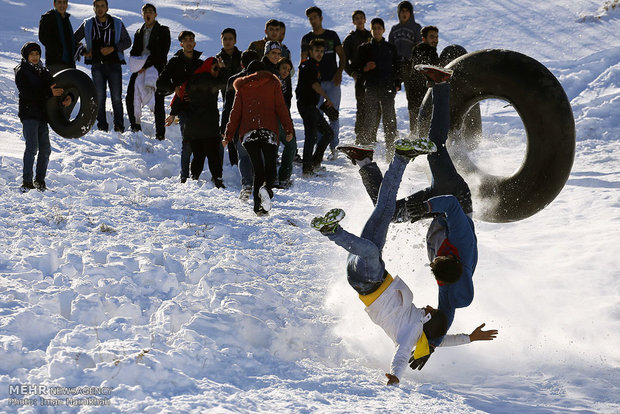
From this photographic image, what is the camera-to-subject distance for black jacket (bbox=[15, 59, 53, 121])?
7.45m

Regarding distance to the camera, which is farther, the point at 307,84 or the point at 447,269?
the point at 307,84

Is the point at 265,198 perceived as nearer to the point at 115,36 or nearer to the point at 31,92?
the point at 31,92

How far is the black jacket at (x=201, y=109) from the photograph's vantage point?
8.49m

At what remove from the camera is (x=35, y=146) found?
24.7ft

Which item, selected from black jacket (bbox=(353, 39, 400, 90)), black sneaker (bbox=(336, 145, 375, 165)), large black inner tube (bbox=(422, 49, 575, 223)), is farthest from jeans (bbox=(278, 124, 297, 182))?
black sneaker (bbox=(336, 145, 375, 165))

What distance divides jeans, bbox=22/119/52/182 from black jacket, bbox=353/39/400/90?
448cm

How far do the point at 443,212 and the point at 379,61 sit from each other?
5657 millimetres

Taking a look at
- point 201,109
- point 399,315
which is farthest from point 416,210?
point 201,109

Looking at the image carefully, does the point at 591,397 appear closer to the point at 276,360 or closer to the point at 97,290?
the point at 276,360

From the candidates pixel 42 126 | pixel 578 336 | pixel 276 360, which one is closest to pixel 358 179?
pixel 42 126

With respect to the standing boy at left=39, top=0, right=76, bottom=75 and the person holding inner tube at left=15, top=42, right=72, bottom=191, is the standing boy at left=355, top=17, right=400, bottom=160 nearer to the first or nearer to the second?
the standing boy at left=39, top=0, right=76, bottom=75

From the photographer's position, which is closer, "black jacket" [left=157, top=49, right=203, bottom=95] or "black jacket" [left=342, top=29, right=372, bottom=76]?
"black jacket" [left=157, top=49, right=203, bottom=95]

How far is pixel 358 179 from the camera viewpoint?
9.57 metres

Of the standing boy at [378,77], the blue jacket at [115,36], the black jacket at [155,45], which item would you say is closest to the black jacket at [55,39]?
the blue jacket at [115,36]
